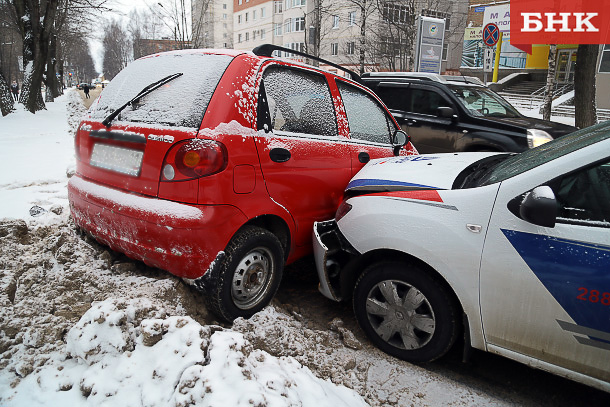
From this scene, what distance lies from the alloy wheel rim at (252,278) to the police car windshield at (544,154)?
1.50 metres

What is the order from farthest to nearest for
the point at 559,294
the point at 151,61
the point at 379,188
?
the point at 151,61 < the point at 379,188 < the point at 559,294

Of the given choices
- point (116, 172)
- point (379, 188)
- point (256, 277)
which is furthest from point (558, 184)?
point (116, 172)

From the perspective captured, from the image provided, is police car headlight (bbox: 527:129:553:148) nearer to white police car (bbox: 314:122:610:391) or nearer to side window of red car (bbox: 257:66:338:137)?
white police car (bbox: 314:122:610:391)

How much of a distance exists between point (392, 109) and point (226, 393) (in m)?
7.10

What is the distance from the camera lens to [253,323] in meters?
2.72

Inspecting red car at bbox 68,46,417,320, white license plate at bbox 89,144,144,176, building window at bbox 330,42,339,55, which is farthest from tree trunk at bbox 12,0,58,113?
building window at bbox 330,42,339,55

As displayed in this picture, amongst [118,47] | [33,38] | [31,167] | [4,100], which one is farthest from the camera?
[118,47]

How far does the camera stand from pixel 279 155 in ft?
9.36

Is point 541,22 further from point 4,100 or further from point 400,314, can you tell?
point 400,314

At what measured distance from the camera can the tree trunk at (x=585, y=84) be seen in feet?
32.6

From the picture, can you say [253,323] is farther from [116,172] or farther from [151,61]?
[151,61]

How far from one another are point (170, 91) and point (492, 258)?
227 cm

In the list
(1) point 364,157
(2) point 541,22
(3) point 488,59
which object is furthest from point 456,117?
(2) point 541,22

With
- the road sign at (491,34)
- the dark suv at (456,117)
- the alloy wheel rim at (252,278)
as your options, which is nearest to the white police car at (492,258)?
the alloy wheel rim at (252,278)
